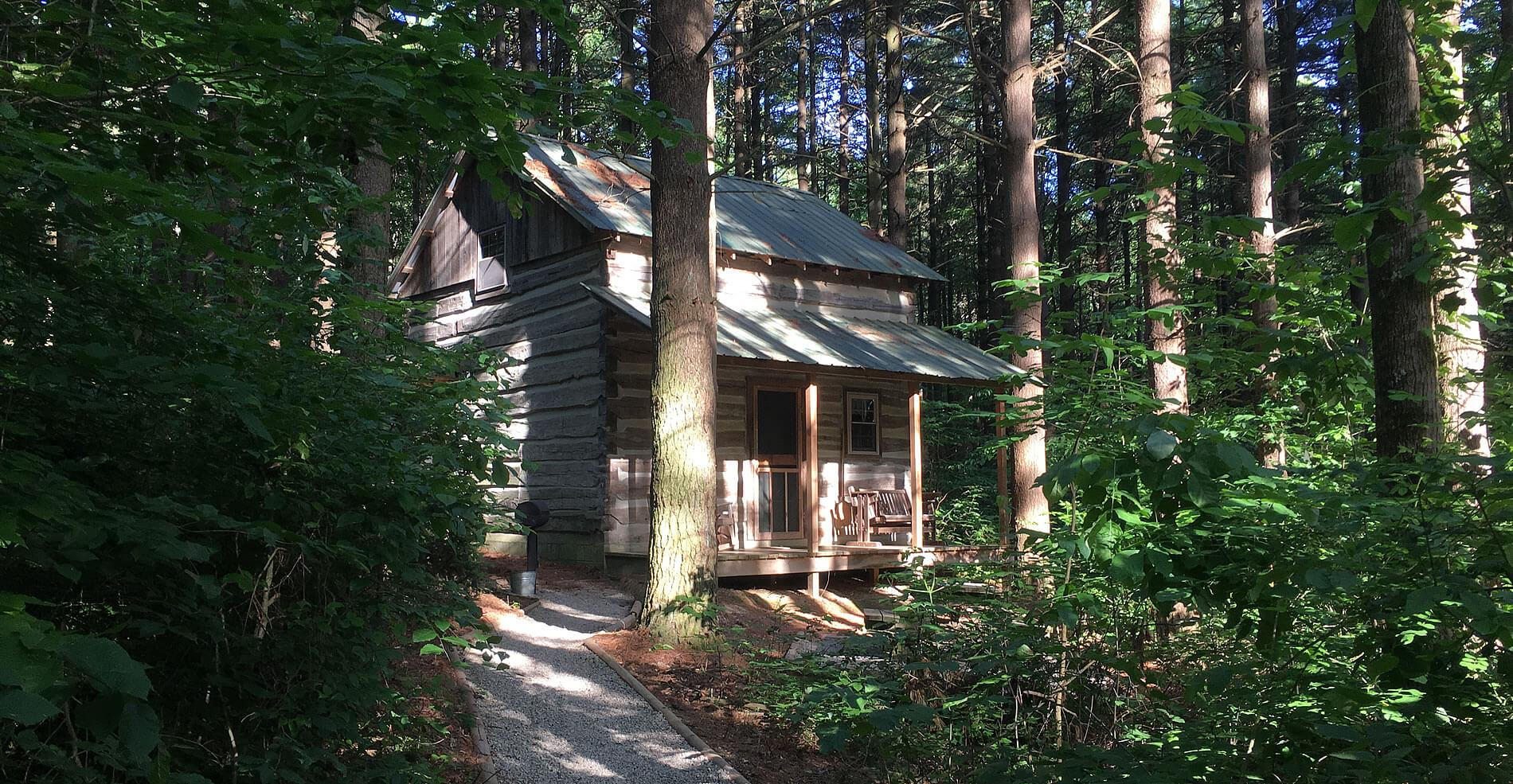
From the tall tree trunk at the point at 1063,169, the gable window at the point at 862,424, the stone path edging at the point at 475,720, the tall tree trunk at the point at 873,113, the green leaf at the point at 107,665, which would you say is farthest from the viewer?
the tall tree trunk at the point at 1063,169

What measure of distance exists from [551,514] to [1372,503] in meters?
12.6

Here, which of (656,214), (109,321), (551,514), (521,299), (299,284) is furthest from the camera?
(521,299)

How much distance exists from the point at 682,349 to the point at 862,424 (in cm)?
Answer: 802

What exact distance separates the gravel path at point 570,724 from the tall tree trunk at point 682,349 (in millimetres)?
1014

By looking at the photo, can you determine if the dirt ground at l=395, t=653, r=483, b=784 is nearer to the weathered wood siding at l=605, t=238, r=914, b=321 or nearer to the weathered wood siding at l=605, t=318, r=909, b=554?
the weathered wood siding at l=605, t=318, r=909, b=554

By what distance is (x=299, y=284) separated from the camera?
17.1ft

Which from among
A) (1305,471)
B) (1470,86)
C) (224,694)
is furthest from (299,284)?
(1470,86)

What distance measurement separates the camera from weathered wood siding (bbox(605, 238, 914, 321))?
1408cm

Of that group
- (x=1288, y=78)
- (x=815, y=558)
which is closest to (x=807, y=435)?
(x=815, y=558)

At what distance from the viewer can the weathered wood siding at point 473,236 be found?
A: 14797mm

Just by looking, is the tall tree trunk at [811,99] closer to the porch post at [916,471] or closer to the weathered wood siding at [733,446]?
the weathered wood siding at [733,446]

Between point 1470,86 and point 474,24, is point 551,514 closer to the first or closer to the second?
point 474,24

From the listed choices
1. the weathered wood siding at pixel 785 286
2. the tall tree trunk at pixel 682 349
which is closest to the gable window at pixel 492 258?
the weathered wood siding at pixel 785 286

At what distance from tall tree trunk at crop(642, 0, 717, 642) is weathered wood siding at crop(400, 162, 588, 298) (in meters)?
5.55
